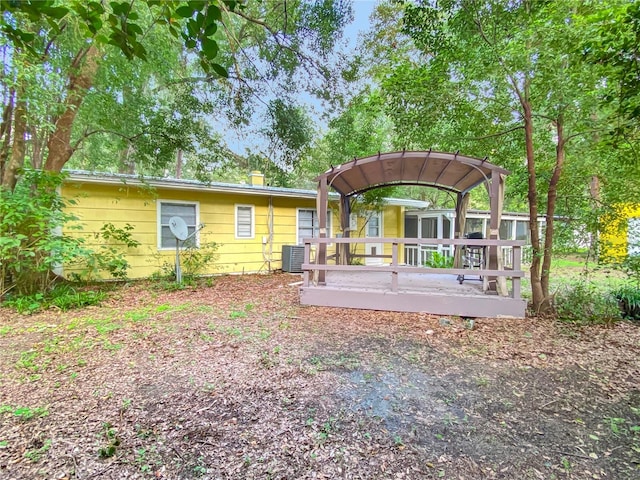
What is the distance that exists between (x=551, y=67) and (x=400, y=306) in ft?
12.2

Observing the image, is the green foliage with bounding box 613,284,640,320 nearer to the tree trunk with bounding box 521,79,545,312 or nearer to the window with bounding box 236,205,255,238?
the tree trunk with bounding box 521,79,545,312

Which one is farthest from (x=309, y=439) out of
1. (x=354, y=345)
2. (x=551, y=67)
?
(x=551, y=67)

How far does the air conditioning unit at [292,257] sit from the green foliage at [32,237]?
17.2 ft

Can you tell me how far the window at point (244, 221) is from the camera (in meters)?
9.13

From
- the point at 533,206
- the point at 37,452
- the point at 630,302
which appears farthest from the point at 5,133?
the point at 630,302

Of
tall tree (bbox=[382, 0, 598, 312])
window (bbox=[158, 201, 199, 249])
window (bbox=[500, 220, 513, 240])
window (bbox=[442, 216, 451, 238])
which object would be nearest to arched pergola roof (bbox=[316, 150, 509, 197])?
tall tree (bbox=[382, 0, 598, 312])

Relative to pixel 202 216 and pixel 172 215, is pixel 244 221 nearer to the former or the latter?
pixel 202 216

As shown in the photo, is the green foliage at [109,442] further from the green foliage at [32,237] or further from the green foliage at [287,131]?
the green foliage at [287,131]

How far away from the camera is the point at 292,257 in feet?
31.4

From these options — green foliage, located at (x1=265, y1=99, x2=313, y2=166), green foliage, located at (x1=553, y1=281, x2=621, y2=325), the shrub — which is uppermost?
green foliage, located at (x1=265, y1=99, x2=313, y2=166)

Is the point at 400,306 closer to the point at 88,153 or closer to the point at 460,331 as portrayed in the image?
the point at 460,331

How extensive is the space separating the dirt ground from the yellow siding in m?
3.12

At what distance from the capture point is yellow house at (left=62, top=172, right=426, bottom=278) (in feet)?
23.4

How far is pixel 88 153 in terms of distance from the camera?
1102cm
